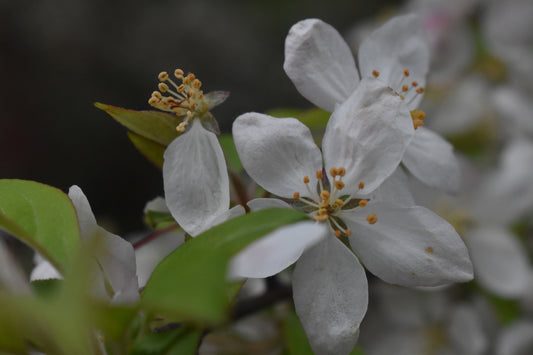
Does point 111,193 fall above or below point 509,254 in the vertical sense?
below

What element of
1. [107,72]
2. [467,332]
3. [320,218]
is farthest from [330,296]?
[107,72]

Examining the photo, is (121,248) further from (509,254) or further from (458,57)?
(458,57)

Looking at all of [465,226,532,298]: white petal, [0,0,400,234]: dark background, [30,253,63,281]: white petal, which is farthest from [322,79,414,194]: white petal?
[0,0,400,234]: dark background

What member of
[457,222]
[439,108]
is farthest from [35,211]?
[439,108]

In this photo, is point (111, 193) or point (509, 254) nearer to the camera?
point (509, 254)

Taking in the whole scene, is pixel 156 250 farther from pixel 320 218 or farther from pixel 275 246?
pixel 275 246

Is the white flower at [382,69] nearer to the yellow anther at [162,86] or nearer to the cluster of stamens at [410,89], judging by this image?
the cluster of stamens at [410,89]

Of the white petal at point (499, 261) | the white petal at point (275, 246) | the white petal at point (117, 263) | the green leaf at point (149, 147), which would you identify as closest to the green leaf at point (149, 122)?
the green leaf at point (149, 147)
